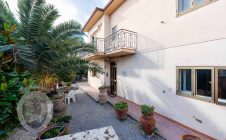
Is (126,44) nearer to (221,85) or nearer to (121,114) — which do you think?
(121,114)

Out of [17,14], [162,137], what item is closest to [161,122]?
[162,137]

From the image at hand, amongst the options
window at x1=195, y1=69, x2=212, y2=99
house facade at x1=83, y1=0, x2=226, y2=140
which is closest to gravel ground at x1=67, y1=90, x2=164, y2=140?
house facade at x1=83, y1=0, x2=226, y2=140

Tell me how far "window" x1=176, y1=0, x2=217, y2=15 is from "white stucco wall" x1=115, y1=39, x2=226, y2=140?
1.40m

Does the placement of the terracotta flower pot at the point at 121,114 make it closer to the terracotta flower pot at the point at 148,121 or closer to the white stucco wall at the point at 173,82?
the terracotta flower pot at the point at 148,121

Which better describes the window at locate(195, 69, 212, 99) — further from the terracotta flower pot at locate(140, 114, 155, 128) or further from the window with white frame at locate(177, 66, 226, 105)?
the terracotta flower pot at locate(140, 114, 155, 128)

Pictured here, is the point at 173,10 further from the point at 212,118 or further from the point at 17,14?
the point at 17,14

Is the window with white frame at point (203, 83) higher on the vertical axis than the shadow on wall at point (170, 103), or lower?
higher

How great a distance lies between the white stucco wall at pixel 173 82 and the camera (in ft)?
14.1

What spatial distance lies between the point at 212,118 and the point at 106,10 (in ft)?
33.2

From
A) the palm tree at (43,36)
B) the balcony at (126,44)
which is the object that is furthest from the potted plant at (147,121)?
the balcony at (126,44)

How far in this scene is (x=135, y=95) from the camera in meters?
8.54

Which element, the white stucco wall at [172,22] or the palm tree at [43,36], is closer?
the white stucco wall at [172,22]

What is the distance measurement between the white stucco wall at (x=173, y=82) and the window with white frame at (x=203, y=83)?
183mm

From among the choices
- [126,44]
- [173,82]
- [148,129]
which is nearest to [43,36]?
[126,44]
